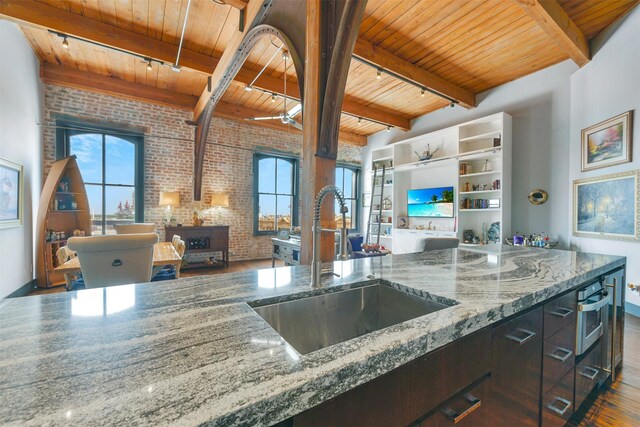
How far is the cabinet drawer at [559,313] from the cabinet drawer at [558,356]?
1.1 inches

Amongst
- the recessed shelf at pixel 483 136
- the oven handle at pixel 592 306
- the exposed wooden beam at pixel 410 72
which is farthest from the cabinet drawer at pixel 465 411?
the recessed shelf at pixel 483 136

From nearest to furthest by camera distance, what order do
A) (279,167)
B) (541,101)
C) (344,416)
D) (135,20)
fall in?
(344,416)
(135,20)
(541,101)
(279,167)

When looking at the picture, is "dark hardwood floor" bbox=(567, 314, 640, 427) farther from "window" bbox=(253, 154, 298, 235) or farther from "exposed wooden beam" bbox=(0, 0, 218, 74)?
"window" bbox=(253, 154, 298, 235)

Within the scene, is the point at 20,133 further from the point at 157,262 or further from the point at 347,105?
the point at 347,105

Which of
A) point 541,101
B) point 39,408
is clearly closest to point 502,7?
point 541,101

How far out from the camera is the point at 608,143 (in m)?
3.37

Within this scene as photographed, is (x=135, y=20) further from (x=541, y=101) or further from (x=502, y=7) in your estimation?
(x=541, y=101)

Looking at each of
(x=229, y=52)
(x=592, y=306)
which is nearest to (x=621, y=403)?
(x=592, y=306)

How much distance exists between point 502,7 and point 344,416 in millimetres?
4190

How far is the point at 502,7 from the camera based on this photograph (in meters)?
3.06

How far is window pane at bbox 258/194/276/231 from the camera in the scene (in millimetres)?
6750

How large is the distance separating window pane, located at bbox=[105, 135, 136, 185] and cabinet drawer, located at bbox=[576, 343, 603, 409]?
6.60 m

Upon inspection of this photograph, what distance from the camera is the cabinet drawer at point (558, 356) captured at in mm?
1205

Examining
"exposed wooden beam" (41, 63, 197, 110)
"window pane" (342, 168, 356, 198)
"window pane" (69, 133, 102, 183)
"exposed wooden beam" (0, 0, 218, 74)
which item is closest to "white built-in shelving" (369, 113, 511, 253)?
"window pane" (342, 168, 356, 198)
